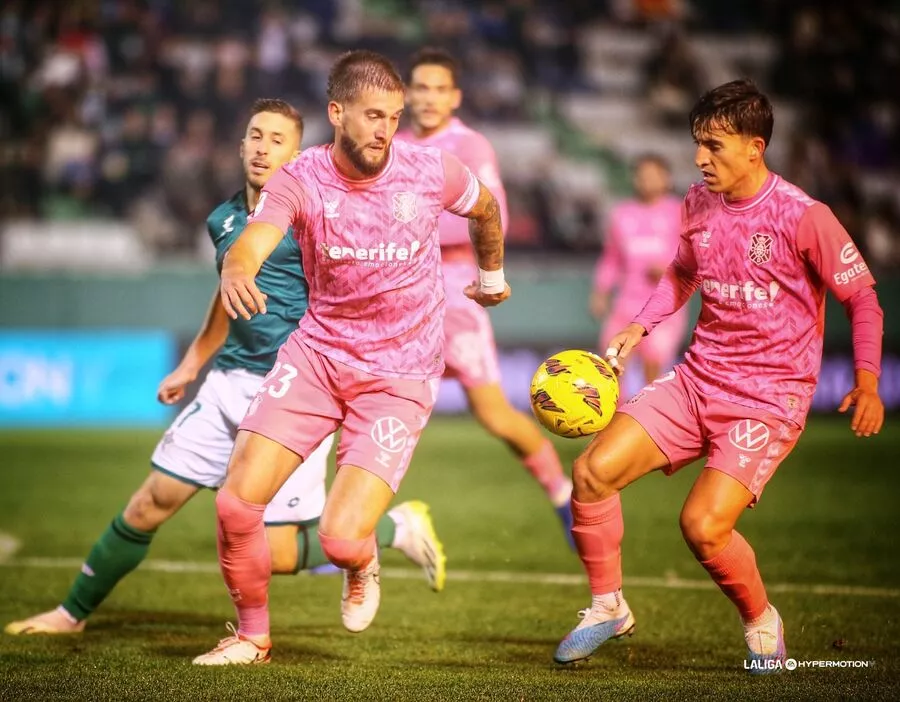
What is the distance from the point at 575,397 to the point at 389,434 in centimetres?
73

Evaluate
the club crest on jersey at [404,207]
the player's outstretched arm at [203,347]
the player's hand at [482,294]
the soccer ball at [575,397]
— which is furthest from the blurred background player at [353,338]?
the player's outstretched arm at [203,347]

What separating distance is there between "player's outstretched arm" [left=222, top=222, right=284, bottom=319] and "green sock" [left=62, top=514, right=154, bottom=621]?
1652 millimetres

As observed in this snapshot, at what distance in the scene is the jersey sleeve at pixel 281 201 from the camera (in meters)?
4.93

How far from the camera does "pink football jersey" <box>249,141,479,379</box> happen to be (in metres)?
5.13

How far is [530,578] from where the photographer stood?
24.6 ft

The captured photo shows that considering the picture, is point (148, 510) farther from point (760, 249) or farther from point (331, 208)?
point (760, 249)

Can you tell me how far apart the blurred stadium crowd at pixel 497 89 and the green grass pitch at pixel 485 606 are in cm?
567

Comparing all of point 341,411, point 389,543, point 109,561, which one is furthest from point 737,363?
point 109,561

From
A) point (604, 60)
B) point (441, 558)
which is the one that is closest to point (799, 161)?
point (604, 60)

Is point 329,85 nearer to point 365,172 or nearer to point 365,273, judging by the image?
point 365,172

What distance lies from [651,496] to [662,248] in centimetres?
285

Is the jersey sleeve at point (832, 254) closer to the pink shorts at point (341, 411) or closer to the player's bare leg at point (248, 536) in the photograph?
the pink shorts at point (341, 411)

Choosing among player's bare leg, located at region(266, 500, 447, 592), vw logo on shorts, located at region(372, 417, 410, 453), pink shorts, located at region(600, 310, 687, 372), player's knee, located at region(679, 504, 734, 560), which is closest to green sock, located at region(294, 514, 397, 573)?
player's bare leg, located at region(266, 500, 447, 592)

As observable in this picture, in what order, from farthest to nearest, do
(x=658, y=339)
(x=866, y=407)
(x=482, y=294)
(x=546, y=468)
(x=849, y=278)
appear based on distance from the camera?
(x=658, y=339) < (x=546, y=468) < (x=482, y=294) < (x=849, y=278) < (x=866, y=407)
